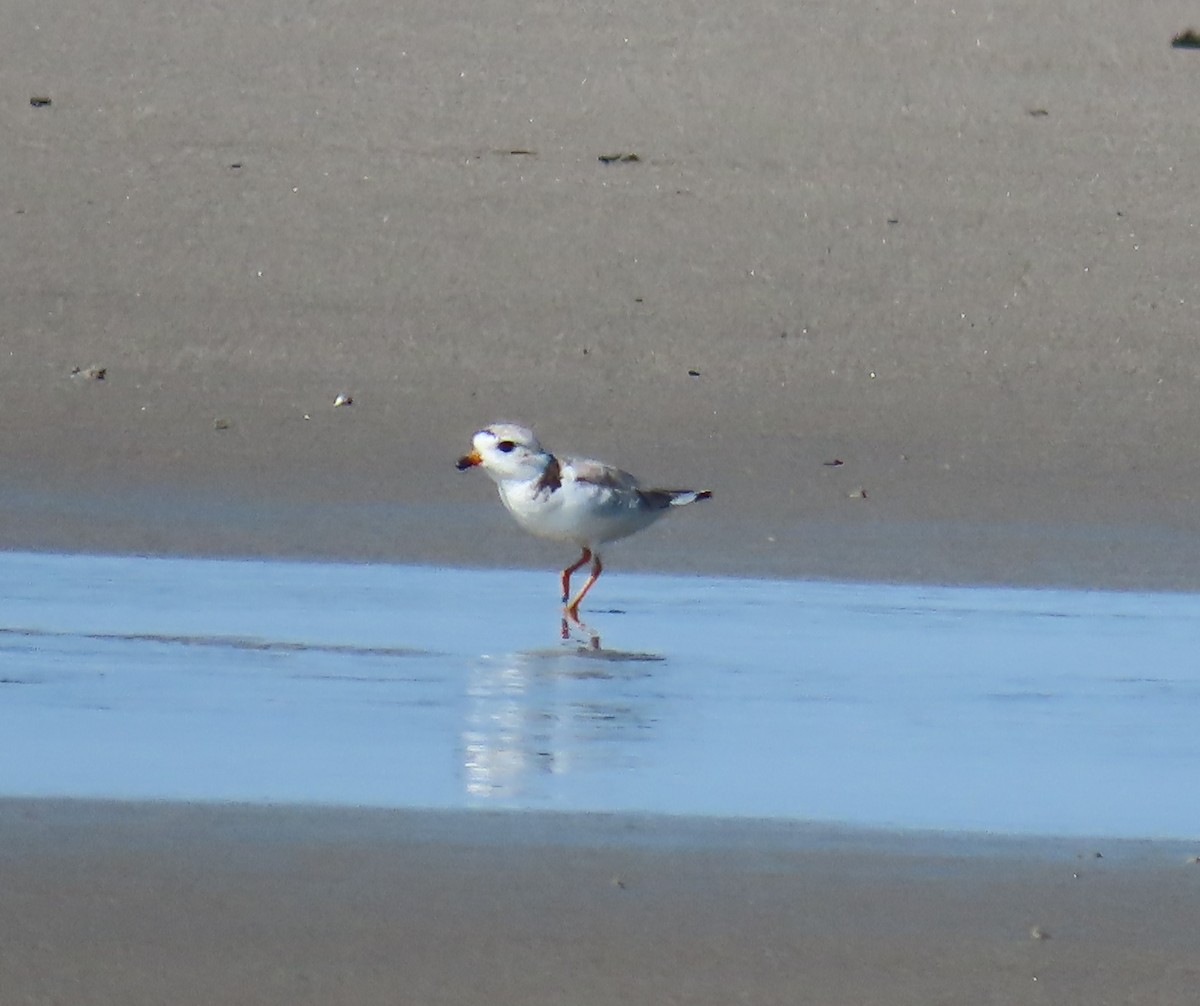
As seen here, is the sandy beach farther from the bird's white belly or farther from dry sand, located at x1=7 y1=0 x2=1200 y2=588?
the bird's white belly

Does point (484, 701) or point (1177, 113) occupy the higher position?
point (1177, 113)

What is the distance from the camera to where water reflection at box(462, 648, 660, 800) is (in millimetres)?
5984

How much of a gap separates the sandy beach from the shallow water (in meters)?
0.34

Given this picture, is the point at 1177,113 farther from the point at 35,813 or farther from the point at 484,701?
the point at 35,813

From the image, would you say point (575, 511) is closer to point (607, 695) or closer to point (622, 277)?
point (607, 695)

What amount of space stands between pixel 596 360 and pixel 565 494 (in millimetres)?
3139

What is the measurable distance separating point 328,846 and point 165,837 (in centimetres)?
31

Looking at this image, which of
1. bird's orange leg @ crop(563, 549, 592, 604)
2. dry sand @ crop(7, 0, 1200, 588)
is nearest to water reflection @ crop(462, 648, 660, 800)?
bird's orange leg @ crop(563, 549, 592, 604)

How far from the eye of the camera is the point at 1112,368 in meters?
12.0

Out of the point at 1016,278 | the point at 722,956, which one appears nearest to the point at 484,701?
the point at 722,956

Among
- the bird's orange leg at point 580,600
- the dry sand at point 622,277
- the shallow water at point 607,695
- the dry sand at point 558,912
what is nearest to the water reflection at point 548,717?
the shallow water at point 607,695

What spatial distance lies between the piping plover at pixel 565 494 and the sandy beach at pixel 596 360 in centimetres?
31

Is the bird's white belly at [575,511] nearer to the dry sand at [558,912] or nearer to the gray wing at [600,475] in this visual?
the gray wing at [600,475]

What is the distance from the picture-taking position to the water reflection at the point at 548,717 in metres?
5.98
